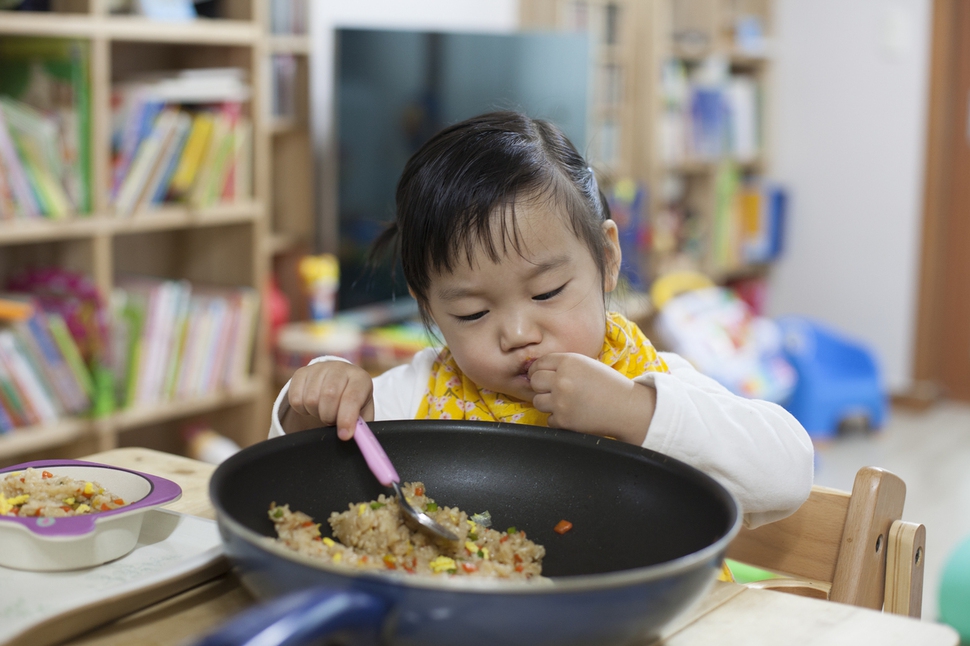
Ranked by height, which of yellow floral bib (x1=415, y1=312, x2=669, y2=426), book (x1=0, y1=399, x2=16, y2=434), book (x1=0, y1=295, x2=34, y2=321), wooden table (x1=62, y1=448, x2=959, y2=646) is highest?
yellow floral bib (x1=415, y1=312, x2=669, y2=426)

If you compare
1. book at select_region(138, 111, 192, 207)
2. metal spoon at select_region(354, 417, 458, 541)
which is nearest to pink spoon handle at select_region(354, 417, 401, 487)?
metal spoon at select_region(354, 417, 458, 541)

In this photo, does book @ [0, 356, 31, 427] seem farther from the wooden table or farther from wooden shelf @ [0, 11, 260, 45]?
the wooden table

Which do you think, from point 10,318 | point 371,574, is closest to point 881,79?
point 10,318

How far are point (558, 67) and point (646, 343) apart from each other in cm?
234

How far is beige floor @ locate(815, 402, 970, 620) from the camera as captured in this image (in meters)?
2.76

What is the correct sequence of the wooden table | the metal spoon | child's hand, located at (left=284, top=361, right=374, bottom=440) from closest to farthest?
the wooden table
the metal spoon
child's hand, located at (left=284, top=361, right=374, bottom=440)

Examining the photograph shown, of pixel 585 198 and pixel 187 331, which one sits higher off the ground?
pixel 585 198

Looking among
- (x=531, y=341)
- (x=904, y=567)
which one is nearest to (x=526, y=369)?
(x=531, y=341)

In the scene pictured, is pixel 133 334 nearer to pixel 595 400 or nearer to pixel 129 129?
pixel 129 129

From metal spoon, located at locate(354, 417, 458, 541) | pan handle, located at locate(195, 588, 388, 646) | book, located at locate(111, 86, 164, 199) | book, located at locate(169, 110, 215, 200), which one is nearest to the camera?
pan handle, located at locate(195, 588, 388, 646)

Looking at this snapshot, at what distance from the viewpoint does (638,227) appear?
3.72m

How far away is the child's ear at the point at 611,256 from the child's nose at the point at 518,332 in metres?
0.14

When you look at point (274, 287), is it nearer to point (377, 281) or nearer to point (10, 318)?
point (377, 281)

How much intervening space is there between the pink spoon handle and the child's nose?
190mm
